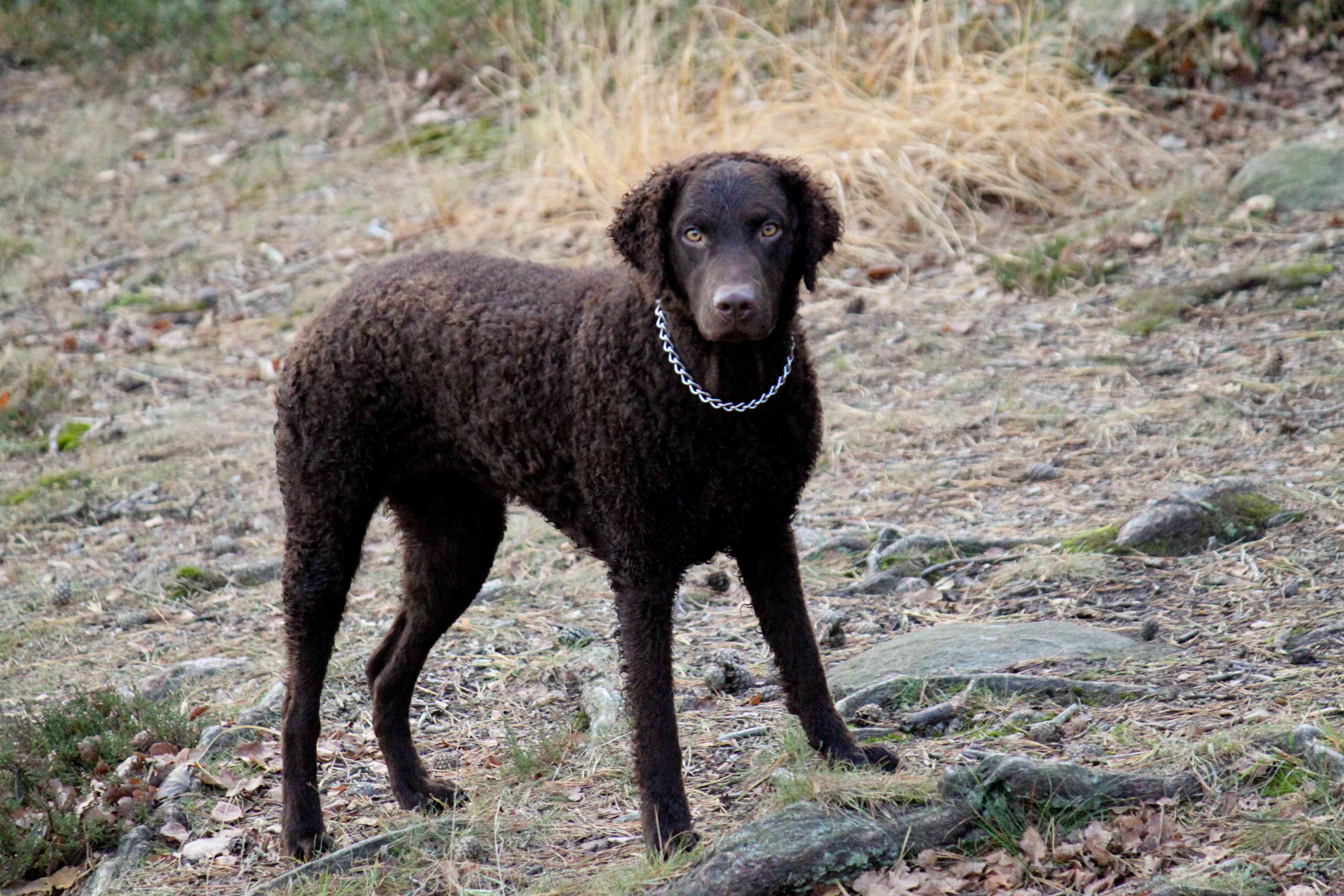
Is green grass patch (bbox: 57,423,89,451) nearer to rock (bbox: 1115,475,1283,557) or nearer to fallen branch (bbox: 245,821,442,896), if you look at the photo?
fallen branch (bbox: 245,821,442,896)

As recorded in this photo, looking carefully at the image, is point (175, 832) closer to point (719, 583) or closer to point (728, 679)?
point (728, 679)

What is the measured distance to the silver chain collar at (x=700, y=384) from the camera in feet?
10.6

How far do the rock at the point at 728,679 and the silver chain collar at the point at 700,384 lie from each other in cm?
134

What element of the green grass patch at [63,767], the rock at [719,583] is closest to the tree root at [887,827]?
the green grass patch at [63,767]

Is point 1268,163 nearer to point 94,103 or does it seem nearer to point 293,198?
point 293,198

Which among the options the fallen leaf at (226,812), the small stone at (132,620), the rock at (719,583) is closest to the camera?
the fallen leaf at (226,812)

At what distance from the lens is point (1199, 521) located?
14.9ft

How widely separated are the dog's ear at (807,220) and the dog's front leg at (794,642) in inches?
26.1

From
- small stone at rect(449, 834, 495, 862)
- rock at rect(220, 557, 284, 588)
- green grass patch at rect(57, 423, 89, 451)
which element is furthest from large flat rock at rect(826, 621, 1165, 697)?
green grass patch at rect(57, 423, 89, 451)

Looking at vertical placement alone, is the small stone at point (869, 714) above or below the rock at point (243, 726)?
above

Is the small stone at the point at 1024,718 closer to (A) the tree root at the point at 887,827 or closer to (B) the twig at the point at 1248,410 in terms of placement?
(A) the tree root at the point at 887,827

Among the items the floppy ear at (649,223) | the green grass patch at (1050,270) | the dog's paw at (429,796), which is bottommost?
the dog's paw at (429,796)

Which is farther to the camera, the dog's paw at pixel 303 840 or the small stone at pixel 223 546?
the small stone at pixel 223 546

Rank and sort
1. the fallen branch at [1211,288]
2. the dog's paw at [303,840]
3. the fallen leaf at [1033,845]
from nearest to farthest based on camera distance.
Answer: the fallen leaf at [1033,845], the dog's paw at [303,840], the fallen branch at [1211,288]
